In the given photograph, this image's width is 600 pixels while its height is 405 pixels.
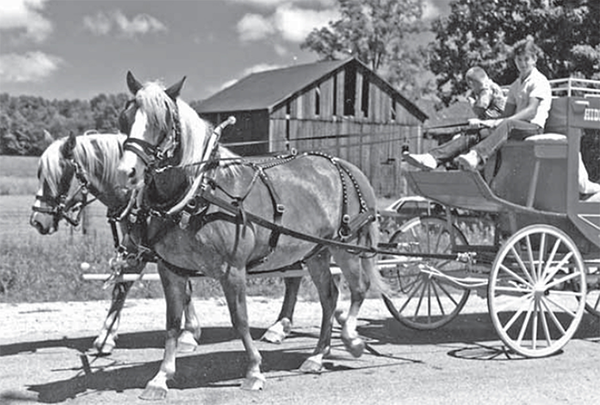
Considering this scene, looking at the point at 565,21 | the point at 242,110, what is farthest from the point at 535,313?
the point at 242,110

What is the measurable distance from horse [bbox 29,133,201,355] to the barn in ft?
102

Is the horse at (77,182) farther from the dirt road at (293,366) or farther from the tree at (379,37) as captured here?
the tree at (379,37)

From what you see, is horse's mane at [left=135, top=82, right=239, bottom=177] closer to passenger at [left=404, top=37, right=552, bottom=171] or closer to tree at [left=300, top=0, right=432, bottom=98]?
passenger at [left=404, top=37, right=552, bottom=171]

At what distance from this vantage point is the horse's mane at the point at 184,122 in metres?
5.60

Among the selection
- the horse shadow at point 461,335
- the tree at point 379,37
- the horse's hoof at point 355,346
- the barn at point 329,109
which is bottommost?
the horse shadow at point 461,335

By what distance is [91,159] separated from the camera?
7113 mm

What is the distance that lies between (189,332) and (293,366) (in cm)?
119

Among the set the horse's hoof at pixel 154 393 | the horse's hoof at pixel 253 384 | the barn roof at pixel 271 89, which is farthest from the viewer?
the barn roof at pixel 271 89

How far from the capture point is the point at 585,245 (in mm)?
8250

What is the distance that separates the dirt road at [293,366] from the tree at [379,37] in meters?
50.7

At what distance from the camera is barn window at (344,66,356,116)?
43.1 meters

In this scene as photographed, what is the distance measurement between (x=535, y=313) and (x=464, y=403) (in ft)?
6.40

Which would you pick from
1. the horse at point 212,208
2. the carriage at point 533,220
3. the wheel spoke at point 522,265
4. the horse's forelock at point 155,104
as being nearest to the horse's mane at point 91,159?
the horse at point 212,208

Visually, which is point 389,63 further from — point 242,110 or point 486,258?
point 486,258
